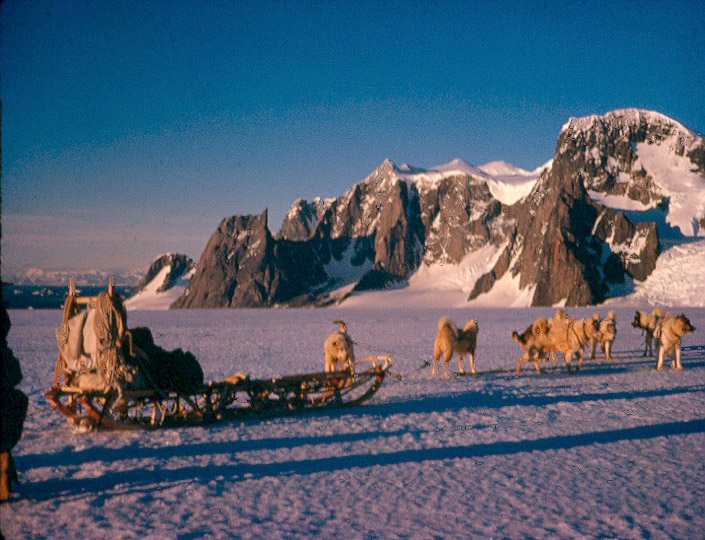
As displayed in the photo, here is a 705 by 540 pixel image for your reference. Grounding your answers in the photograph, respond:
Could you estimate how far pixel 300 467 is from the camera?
7.60 meters

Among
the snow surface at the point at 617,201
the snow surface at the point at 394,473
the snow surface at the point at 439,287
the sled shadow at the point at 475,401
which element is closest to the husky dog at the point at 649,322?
the sled shadow at the point at 475,401

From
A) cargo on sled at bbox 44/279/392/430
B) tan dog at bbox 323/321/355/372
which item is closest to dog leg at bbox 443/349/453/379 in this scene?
tan dog at bbox 323/321/355/372

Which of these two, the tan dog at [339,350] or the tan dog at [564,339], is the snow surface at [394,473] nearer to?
the tan dog at [339,350]

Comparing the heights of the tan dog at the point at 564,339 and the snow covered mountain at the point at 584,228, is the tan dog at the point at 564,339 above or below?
below

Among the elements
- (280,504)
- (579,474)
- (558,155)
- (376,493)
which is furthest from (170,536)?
(558,155)

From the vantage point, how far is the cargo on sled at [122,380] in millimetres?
8914

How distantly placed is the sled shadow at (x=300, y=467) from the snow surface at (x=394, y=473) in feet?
0.10

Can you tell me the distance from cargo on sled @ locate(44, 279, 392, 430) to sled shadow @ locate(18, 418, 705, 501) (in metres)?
1.99

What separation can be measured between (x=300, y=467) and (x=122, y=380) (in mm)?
3368

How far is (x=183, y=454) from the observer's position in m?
8.18

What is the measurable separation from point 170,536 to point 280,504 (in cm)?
127

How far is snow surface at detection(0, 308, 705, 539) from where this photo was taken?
→ 570 centimetres

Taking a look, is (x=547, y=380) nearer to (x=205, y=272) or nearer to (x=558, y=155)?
(x=558, y=155)

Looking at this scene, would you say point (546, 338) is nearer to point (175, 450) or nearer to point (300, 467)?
point (300, 467)
